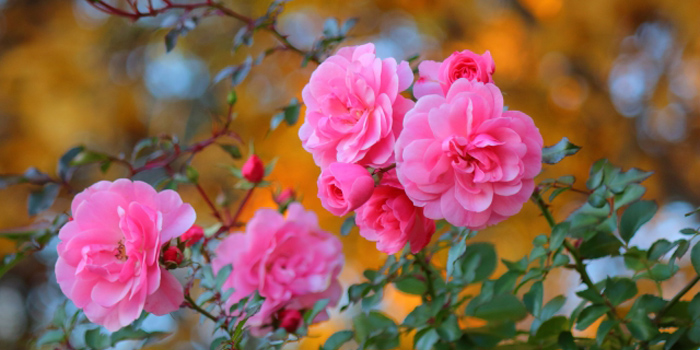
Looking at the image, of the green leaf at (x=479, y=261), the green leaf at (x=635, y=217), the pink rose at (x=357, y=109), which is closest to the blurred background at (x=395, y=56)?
the green leaf at (x=479, y=261)

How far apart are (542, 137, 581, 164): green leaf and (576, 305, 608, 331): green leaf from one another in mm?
120

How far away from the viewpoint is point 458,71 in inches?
13.9

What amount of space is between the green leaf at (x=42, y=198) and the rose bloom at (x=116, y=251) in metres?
0.15

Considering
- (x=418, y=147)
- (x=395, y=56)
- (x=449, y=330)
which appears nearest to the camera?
(x=418, y=147)

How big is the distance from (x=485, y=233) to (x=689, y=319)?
123 cm

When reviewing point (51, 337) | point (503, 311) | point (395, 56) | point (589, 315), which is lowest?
point (395, 56)

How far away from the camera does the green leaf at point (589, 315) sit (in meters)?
0.40

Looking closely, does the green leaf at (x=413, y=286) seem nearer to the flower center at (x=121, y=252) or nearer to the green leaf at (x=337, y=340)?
the green leaf at (x=337, y=340)

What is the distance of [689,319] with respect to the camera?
368 millimetres

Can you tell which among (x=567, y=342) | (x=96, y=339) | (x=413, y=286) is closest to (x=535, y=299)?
(x=567, y=342)

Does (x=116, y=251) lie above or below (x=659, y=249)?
below

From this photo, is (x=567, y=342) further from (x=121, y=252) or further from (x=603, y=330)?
(x=121, y=252)

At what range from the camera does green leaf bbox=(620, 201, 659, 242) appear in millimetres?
435

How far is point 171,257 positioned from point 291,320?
155 mm
